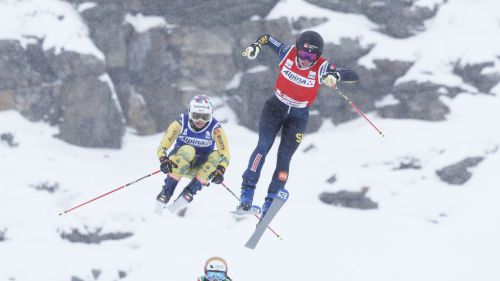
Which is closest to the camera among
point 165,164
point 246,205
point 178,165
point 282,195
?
point 246,205

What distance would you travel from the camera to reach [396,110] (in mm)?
39594

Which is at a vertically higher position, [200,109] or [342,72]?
[342,72]

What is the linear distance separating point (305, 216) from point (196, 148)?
21.7 m

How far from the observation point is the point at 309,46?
43.6 feet

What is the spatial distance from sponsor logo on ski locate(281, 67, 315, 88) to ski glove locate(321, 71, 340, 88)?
27cm

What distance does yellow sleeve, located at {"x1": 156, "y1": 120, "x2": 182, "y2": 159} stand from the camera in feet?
46.8

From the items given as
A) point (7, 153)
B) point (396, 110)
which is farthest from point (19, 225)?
point (396, 110)

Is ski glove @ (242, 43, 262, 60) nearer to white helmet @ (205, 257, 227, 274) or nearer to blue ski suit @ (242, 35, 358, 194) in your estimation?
blue ski suit @ (242, 35, 358, 194)

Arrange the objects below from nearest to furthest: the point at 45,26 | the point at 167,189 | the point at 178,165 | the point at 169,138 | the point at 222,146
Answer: the point at 169,138 < the point at 222,146 < the point at 178,165 < the point at 167,189 < the point at 45,26

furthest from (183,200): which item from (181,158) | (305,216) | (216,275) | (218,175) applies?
(305,216)

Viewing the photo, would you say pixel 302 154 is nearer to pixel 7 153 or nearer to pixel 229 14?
pixel 229 14

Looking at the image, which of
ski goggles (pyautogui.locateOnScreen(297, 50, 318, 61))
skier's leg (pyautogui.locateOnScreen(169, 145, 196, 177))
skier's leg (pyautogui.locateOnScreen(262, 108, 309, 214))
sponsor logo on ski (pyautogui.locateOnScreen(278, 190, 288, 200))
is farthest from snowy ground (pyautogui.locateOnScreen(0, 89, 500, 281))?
ski goggles (pyautogui.locateOnScreen(297, 50, 318, 61))

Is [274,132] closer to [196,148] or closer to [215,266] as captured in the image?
[196,148]

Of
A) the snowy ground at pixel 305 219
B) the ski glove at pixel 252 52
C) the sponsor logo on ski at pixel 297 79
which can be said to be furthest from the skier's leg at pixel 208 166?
the snowy ground at pixel 305 219
